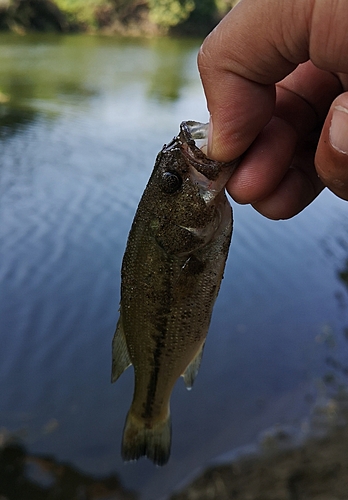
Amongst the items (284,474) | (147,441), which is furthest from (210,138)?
(284,474)

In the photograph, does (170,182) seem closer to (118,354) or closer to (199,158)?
(199,158)

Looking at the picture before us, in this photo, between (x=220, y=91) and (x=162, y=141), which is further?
(x=162, y=141)

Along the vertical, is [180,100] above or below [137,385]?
below

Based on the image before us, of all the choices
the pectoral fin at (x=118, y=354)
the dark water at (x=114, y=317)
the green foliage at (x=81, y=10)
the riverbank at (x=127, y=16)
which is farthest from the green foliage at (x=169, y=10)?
the pectoral fin at (x=118, y=354)

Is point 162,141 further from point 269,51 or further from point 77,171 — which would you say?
point 269,51

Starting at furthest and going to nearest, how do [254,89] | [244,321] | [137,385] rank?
[244,321]
[137,385]
[254,89]

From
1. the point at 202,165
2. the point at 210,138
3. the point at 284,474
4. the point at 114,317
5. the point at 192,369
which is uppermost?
the point at 210,138

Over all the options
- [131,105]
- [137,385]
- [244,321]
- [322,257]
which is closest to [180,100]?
[131,105]
